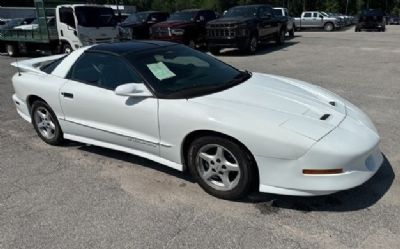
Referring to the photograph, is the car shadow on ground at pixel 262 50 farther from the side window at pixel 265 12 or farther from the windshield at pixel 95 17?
the windshield at pixel 95 17

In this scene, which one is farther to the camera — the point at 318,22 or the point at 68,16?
the point at 318,22

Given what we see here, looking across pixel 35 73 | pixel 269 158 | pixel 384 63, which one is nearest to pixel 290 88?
pixel 269 158

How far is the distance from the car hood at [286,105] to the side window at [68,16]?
10970 millimetres

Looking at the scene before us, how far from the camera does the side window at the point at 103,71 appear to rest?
4.09m

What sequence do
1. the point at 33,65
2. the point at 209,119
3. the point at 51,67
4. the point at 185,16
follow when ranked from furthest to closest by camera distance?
the point at 185,16
the point at 33,65
the point at 51,67
the point at 209,119

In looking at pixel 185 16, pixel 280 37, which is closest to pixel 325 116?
pixel 185 16

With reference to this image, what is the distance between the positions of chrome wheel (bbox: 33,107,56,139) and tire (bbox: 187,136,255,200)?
7.45 ft

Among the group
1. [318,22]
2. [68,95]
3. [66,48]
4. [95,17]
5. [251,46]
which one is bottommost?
[318,22]

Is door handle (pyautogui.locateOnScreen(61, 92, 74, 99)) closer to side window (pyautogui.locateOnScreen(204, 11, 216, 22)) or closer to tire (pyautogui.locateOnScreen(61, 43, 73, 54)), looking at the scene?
tire (pyautogui.locateOnScreen(61, 43, 73, 54))

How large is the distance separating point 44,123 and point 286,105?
320cm

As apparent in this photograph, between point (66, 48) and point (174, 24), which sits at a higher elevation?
point (174, 24)

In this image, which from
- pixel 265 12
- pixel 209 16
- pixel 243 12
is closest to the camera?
pixel 243 12

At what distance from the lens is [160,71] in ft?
13.2

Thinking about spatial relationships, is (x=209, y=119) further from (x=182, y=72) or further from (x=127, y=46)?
(x=127, y=46)
